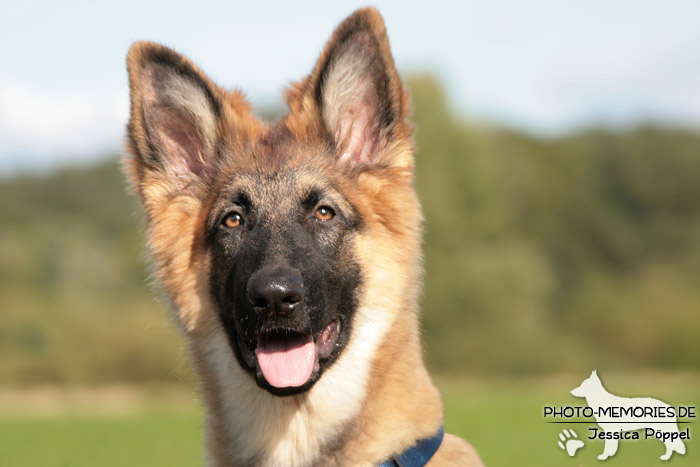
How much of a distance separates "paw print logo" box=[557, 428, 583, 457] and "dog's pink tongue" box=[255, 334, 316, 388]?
3.21m

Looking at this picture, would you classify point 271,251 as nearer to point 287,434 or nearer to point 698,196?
point 287,434

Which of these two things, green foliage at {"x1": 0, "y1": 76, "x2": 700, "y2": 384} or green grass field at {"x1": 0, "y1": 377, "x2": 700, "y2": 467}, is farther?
green foliage at {"x1": 0, "y1": 76, "x2": 700, "y2": 384}

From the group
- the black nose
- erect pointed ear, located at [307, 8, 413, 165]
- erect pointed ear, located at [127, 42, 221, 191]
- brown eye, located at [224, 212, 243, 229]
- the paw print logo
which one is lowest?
the paw print logo

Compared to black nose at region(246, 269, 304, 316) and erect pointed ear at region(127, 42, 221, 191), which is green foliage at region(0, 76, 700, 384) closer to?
erect pointed ear at region(127, 42, 221, 191)

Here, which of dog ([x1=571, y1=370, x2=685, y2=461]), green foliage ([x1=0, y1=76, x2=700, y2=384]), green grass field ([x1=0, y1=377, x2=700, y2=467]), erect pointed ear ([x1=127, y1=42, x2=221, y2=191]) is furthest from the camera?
green foliage ([x1=0, y1=76, x2=700, y2=384])

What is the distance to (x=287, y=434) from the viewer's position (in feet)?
14.3

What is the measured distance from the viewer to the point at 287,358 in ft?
14.0

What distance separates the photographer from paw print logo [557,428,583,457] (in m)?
6.55

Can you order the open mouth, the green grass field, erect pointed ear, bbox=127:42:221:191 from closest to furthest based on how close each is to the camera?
the open mouth < erect pointed ear, bbox=127:42:221:191 < the green grass field

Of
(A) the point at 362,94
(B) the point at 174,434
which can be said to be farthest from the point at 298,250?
(B) the point at 174,434

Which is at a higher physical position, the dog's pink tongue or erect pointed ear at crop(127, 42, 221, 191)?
erect pointed ear at crop(127, 42, 221, 191)

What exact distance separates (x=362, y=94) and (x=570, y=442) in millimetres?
3694

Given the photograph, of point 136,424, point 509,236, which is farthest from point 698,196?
point 136,424

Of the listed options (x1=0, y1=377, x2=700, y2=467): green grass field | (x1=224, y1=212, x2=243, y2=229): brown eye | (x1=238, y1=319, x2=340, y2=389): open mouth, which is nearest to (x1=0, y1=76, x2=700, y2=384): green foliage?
(x1=0, y1=377, x2=700, y2=467): green grass field
